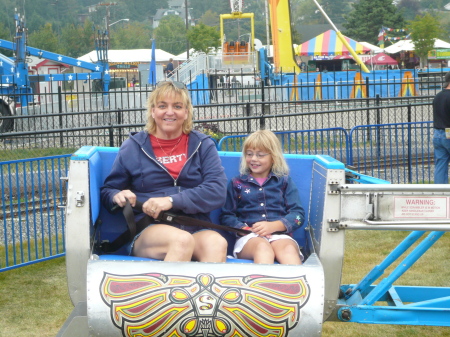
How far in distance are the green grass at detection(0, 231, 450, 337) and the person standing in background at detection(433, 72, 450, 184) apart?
149 centimetres

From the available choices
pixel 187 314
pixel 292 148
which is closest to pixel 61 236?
pixel 292 148

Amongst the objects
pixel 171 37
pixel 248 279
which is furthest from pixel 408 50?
pixel 171 37

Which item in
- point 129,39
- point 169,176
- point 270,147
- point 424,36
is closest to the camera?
point 169,176

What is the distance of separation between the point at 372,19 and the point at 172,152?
77302 mm

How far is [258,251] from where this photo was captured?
4.01 m

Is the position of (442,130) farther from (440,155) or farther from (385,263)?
(385,263)

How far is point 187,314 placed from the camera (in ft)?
10.6

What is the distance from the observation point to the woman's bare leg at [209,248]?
389 cm

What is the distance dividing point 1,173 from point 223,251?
324cm

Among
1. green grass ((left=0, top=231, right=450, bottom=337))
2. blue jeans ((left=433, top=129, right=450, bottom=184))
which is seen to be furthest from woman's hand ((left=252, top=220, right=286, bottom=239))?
Answer: blue jeans ((left=433, top=129, right=450, bottom=184))

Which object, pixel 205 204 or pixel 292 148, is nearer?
pixel 205 204

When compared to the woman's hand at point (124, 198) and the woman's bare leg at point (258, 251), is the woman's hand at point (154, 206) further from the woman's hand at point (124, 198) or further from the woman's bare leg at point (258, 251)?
the woman's bare leg at point (258, 251)

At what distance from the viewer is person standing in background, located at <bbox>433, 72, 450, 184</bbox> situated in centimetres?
829

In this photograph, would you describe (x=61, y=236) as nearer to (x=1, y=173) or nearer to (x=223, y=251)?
(x=1, y=173)
